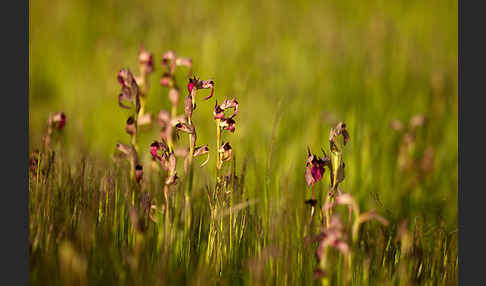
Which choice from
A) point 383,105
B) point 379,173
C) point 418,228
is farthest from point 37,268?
point 383,105

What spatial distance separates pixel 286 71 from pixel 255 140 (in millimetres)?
971

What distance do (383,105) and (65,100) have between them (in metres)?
2.40

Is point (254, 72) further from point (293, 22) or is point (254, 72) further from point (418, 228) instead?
point (418, 228)

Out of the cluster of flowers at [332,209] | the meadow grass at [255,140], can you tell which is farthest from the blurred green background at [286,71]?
the cluster of flowers at [332,209]

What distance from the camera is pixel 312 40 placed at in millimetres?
4375

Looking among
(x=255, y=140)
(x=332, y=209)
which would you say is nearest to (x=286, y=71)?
(x=255, y=140)

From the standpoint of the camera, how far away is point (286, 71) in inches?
156

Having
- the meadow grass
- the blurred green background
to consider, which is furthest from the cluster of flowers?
the blurred green background

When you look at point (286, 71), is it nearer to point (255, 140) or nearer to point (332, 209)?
point (255, 140)

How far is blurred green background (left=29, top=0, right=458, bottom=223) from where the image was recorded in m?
3.06

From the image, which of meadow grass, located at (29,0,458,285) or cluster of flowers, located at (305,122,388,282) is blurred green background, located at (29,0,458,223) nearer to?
meadow grass, located at (29,0,458,285)

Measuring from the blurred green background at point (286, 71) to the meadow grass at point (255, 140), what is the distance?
0.02m

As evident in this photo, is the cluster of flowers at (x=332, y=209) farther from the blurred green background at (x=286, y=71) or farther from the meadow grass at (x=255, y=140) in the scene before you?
the blurred green background at (x=286, y=71)

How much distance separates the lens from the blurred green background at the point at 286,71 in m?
3.06
